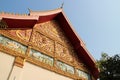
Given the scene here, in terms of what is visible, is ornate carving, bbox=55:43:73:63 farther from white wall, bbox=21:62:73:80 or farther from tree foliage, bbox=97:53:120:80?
tree foliage, bbox=97:53:120:80

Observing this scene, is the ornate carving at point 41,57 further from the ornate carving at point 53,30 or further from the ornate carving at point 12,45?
the ornate carving at point 53,30

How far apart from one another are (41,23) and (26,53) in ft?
8.29

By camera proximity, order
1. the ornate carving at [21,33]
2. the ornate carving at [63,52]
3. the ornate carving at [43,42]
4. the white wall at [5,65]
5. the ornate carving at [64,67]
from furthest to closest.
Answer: the ornate carving at [63,52], the ornate carving at [64,67], the ornate carving at [43,42], the ornate carving at [21,33], the white wall at [5,65]

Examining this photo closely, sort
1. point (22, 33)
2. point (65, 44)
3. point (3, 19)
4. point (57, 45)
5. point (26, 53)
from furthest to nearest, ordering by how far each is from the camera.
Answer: point (65, 44), point (57, 45), point (22, 33), point (26, 53), point (3, 19)

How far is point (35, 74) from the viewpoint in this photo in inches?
297

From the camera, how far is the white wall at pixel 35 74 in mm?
7262

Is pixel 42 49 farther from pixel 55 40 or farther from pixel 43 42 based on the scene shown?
pixel 55 40

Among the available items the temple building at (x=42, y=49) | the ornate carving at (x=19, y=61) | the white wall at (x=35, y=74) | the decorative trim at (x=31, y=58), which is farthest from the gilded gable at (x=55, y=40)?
the ornate carving at (x=19, y=61)

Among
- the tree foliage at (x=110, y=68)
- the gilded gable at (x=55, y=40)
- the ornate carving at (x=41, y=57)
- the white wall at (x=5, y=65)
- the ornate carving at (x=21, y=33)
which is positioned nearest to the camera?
the white wall at (x=5, y=65)

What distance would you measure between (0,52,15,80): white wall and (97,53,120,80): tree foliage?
1023cm

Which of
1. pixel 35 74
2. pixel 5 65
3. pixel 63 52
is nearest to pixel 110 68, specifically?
pixel 63 52

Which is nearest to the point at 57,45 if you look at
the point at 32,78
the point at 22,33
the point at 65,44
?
the point at 65,44

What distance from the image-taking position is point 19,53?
7.50 meters

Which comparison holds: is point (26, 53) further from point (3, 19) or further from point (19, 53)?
point (3, 19)
